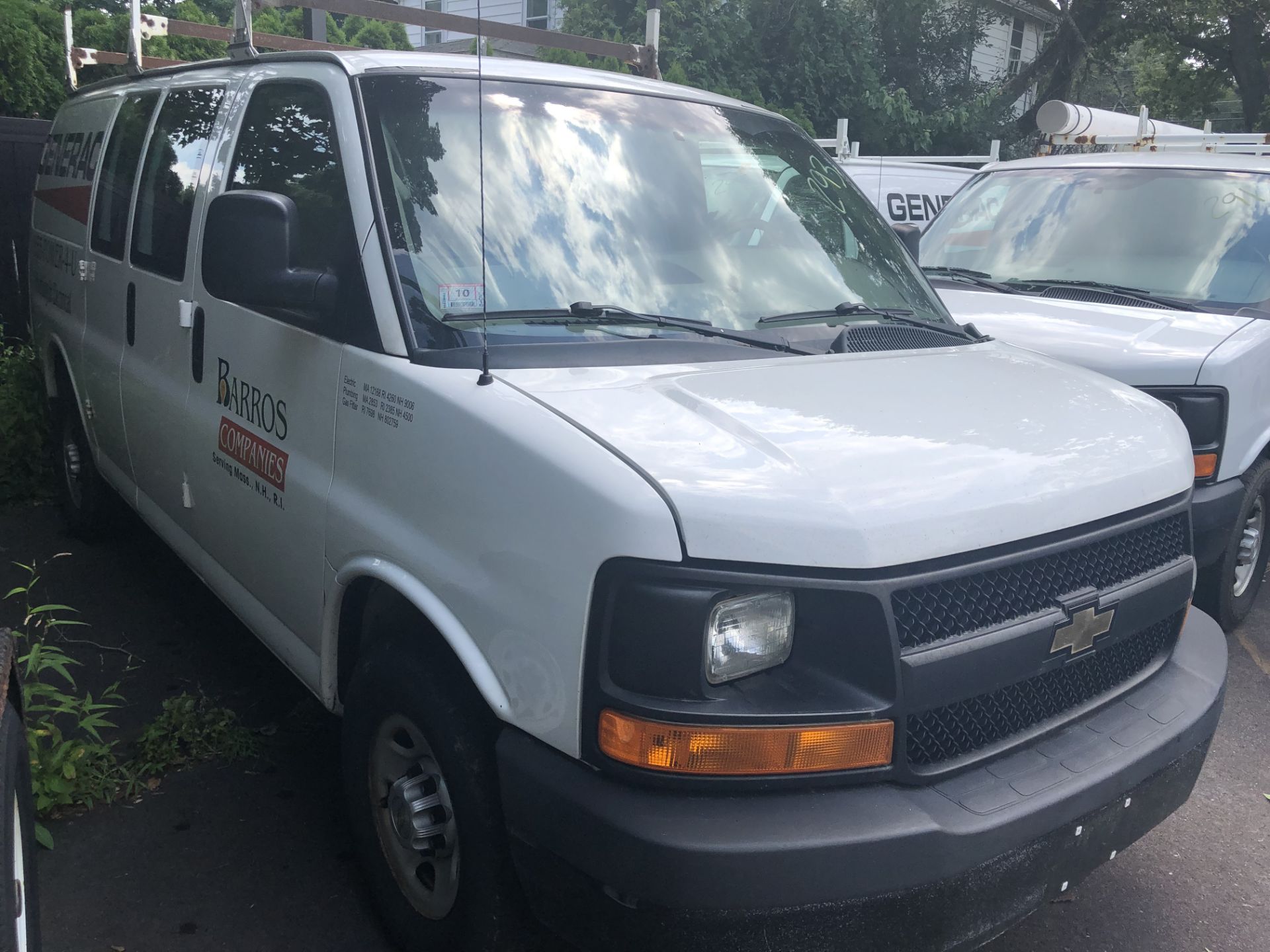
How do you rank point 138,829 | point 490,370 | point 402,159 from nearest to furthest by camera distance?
point 490,370 < point 402,159 < point 138,829

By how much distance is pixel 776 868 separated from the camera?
6.32 feet

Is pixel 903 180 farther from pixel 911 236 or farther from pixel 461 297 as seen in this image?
pixel 461 297

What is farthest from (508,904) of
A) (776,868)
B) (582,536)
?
(582,536)

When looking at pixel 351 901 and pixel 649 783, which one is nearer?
pixel 649 783

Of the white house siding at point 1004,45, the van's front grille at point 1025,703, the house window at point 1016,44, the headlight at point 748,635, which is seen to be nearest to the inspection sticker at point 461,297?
the headlight at point 748,635

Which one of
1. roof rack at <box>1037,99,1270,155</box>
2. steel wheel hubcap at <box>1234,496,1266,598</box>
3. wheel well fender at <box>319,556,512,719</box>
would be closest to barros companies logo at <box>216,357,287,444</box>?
wheel well fender at <box>319,556,512,719</box>

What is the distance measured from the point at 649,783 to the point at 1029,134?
2239 centimetres

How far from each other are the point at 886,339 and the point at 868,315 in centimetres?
15

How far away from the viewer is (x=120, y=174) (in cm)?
454

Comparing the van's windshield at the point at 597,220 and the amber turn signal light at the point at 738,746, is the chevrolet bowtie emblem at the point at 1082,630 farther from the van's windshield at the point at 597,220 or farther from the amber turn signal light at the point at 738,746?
the van's windshield at the point at 597,220

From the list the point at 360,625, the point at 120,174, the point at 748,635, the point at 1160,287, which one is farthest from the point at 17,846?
the point at 1160,287

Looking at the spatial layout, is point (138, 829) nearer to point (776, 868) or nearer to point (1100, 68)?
point (776, 868)

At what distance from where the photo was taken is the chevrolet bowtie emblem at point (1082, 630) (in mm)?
2307

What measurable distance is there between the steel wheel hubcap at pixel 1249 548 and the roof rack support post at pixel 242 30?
4.67 metres
